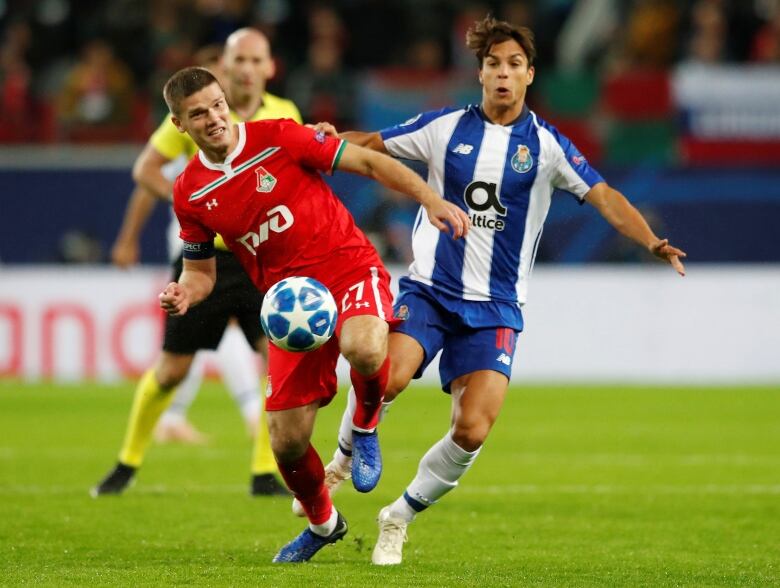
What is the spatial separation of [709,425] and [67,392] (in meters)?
6.48

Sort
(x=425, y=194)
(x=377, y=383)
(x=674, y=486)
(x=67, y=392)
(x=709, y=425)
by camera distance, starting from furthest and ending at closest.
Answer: (x=67, y=392), (x=709, y=425), (x=674, y=486), (x=377, y=383), (x=425, y=194)

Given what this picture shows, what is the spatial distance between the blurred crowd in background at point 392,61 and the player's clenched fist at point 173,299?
9861 mm

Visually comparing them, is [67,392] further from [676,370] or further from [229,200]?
[229,200]

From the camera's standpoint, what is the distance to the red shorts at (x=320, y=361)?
6133mm

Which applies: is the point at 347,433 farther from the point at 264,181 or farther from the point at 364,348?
the point at 264,181

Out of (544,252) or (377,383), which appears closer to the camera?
(377,383)

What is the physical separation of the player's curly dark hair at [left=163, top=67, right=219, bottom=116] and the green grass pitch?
1879 mm

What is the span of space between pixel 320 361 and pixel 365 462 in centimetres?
45

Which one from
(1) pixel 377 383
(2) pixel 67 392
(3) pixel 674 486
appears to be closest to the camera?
(1) pixel 377 383

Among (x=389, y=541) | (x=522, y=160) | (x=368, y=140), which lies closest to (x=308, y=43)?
(x=368, y=140)

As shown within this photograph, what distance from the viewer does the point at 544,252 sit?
1656 centimetres

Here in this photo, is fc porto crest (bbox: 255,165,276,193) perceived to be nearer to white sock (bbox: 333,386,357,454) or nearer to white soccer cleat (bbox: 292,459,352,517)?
white sock (bbox: 333,386,357,454)

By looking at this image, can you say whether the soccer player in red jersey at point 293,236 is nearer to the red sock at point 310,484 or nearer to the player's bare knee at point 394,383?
the red sock at point 310,484

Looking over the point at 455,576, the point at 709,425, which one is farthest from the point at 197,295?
the point at 709,425
